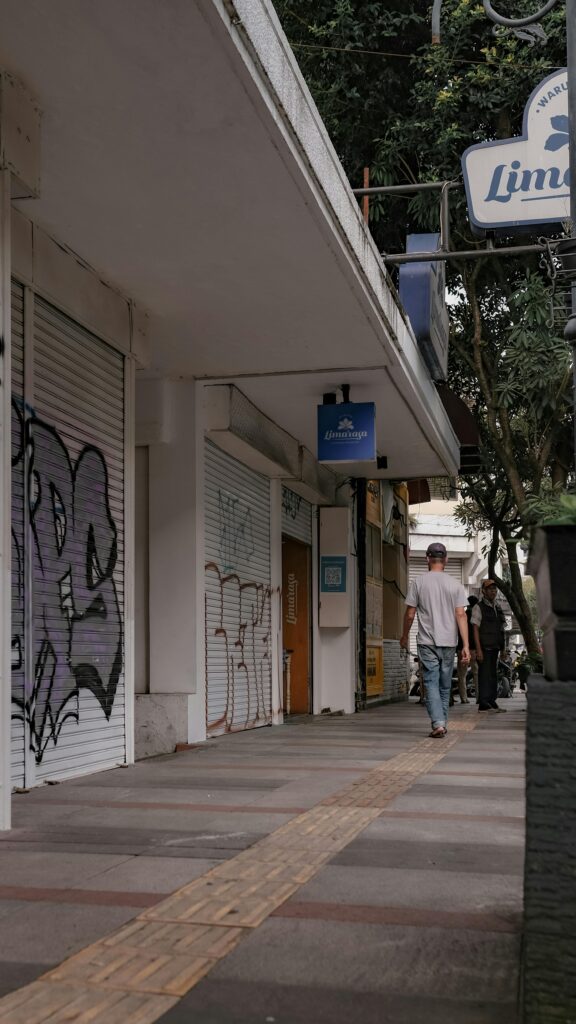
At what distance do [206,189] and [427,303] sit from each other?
6.77 m

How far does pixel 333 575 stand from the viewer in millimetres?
16516

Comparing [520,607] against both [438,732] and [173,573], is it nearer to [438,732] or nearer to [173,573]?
[438,732]

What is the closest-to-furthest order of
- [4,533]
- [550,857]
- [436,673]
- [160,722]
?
[550,857], [4,533], [160,722], [436,673]

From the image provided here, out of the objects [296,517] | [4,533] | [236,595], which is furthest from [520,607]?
[4,533]

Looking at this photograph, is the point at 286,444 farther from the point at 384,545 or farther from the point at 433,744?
the point at 384,545

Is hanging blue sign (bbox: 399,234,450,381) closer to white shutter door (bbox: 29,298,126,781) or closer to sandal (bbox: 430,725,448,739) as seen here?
sandal (bbox: 430,725,448,739)

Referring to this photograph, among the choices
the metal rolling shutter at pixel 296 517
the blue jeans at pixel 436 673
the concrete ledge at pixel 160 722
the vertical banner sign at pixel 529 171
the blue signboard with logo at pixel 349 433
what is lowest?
the concrete ledge at pixel 160 722

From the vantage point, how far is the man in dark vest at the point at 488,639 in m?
14.8

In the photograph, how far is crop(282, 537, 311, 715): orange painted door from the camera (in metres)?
16.3

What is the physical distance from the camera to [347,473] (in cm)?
1731

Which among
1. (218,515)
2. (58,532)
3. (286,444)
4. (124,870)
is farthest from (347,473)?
(124,870)

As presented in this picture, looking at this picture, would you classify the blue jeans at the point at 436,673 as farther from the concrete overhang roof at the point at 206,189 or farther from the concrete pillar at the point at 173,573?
the concrete overhang roof at the point at 206,189

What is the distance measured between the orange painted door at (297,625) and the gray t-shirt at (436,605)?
5.31m

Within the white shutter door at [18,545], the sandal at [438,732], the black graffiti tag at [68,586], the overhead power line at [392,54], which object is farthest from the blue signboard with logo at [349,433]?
the overhead power line at [392,54]
